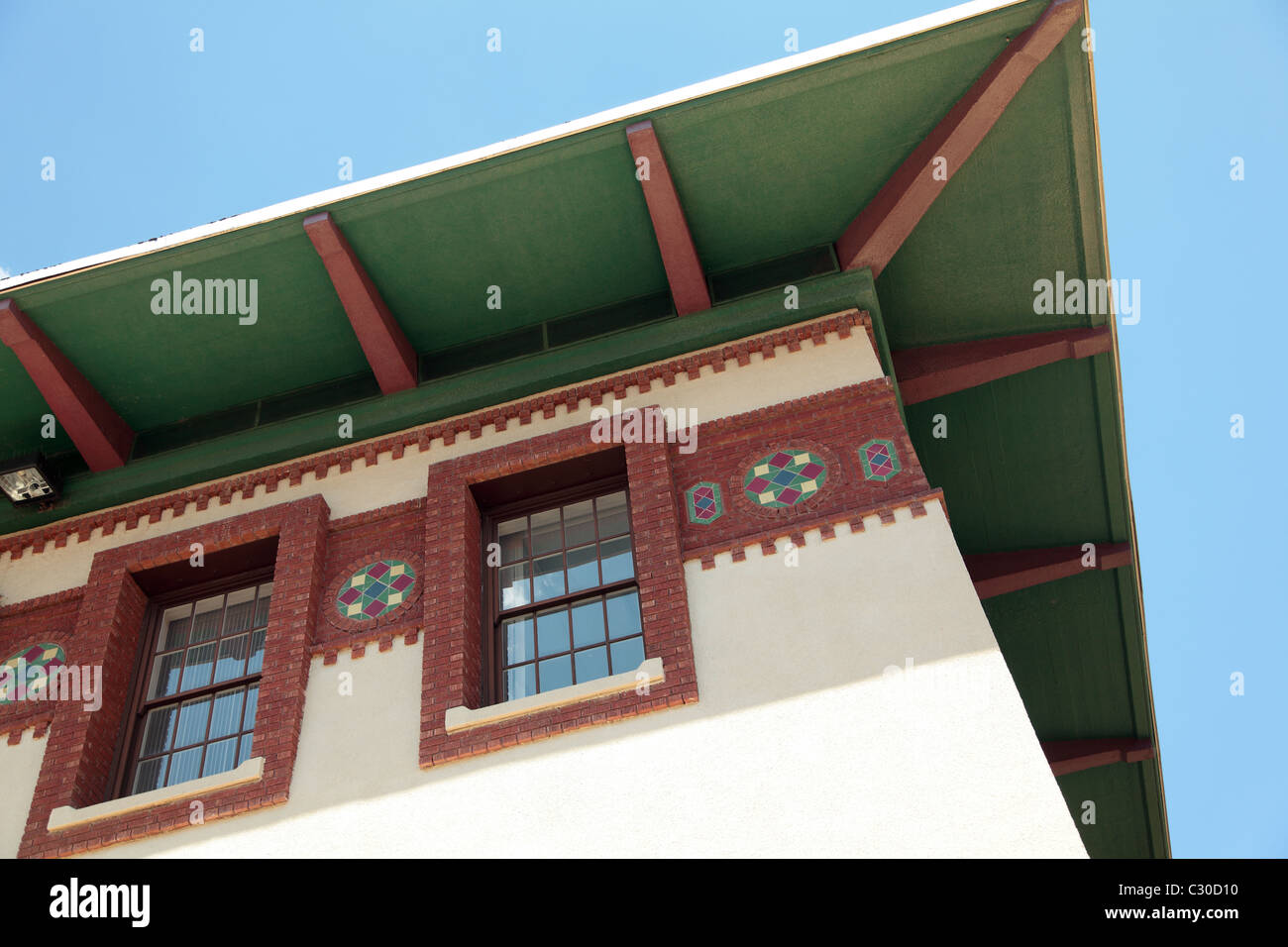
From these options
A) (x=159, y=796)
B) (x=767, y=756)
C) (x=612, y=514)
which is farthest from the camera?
(x=612, y=514)

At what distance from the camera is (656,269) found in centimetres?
1105

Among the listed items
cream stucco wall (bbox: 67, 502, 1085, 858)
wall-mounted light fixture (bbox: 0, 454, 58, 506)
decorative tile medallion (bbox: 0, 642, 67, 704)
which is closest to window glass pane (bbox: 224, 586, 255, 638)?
decorative tile medallion (bbox: 0, 642, 67, 704)

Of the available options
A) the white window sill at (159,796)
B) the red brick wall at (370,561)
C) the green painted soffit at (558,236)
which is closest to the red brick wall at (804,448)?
the green painted soffit at (558,236)

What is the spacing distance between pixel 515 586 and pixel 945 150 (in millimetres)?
4589

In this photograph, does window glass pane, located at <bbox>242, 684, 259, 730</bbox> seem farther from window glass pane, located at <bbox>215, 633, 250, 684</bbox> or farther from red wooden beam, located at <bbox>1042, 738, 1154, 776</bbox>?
red wooden beam, located at <bbox>1042, 738, 1154, 776</bbox>

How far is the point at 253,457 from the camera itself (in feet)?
35.9

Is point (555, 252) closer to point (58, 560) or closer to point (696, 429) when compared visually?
point (696, 429)

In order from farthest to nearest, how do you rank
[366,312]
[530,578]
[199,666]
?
[366,312]
[199,666]
[530,578]

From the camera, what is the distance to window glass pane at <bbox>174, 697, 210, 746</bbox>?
31.2 ft

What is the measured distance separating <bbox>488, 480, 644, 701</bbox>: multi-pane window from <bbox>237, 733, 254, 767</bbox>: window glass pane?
1769 millimetres

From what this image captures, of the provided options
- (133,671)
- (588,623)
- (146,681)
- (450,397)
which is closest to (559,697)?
(588,623)

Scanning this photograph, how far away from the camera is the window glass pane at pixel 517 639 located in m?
9.35

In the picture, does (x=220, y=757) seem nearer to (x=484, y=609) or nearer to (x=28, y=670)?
(x=28, y=670)
